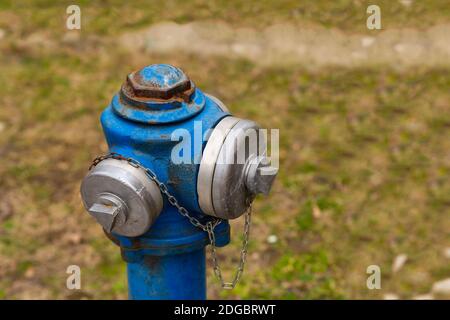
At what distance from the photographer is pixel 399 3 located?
7027 millimetres

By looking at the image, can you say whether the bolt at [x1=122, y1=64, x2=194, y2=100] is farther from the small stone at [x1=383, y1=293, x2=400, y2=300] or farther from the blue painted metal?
the small stone at [x1=383, y1=293, x2=400, y2=300]

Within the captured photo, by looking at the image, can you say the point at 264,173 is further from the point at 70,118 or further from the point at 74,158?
the point at 70,118

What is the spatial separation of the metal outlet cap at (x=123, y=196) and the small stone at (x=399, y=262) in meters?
A: 2.28

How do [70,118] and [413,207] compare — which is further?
[70,118]

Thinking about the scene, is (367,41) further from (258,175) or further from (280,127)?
(258,175)

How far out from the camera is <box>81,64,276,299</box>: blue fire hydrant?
2.73 m

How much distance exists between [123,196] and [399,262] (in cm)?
247

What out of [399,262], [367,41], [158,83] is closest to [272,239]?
[399,262]

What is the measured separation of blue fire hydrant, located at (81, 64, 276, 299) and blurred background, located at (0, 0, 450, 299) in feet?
5.45

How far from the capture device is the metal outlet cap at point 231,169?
107 inches

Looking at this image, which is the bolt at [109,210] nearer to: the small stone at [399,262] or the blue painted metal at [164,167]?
the blue painted metal at [164,167]

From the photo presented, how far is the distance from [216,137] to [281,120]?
3309 millimetres

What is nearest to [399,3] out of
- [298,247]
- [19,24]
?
[298,247]

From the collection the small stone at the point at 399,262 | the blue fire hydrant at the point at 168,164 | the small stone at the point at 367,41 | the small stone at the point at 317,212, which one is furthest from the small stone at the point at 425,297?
the small stone at the point at 367,41
